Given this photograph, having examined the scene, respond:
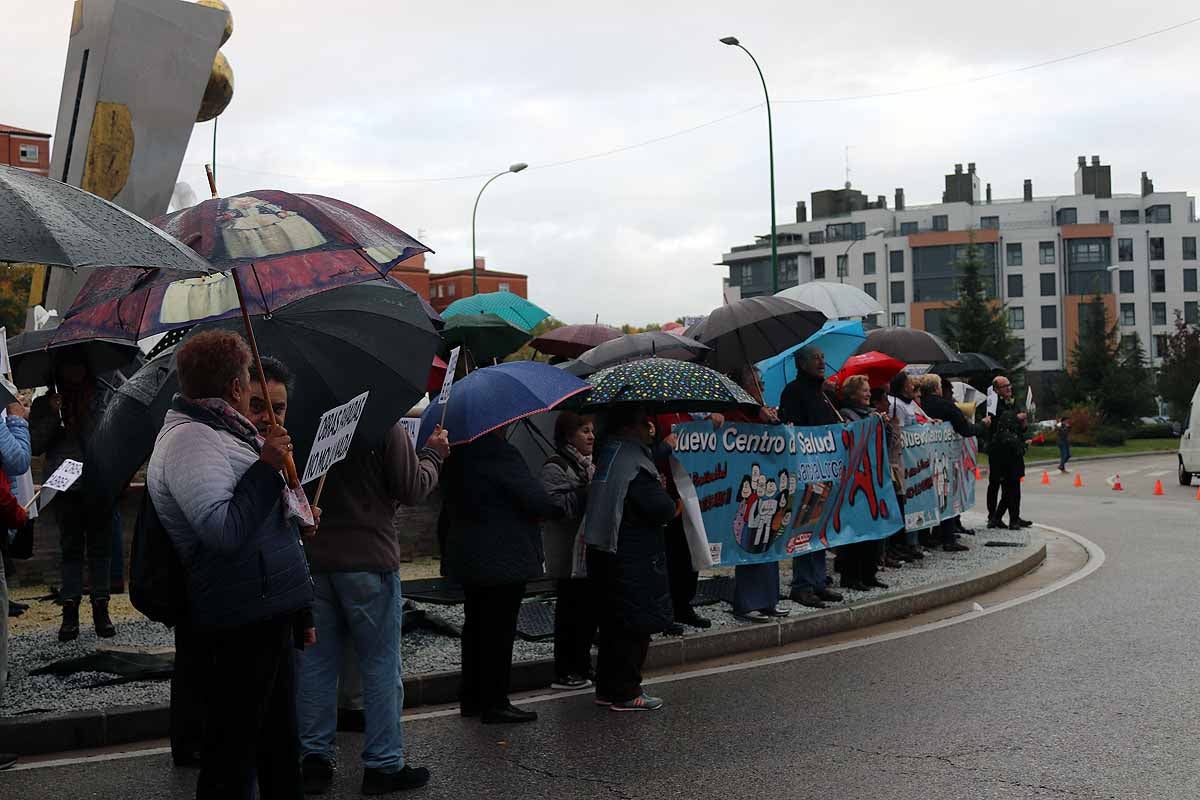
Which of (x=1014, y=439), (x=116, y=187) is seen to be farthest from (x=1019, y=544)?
(x=116, y=187)

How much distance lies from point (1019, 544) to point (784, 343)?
423cm

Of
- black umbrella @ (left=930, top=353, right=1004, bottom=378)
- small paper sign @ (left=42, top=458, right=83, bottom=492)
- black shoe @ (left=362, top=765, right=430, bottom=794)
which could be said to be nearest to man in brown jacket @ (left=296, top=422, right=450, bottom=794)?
black shoe @ (left=362, top=765, right=430, bottom=794)

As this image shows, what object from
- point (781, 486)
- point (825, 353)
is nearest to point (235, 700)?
point (781, 486)

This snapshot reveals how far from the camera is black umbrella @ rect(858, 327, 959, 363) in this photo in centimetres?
1620

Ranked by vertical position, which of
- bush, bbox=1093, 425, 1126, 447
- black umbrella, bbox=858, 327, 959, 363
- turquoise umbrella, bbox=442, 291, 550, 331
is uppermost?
turquoise umbrella, bbox=442, 291, 550, 331

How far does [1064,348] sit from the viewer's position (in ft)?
370

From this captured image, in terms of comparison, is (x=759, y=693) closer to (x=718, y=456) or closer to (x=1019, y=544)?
(x=718, y=456)

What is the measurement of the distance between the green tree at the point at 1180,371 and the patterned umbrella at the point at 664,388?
66487mm

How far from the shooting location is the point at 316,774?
19.1ft

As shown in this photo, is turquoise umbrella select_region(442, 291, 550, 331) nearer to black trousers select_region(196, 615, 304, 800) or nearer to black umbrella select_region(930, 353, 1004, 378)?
black umbrella select_region(930, 353, 1004, 378)

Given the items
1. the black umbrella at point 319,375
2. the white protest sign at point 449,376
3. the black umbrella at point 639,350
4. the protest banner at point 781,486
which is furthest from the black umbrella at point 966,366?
the black umbrella at point 319,375

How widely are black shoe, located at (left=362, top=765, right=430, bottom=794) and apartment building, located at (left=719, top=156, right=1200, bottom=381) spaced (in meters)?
104

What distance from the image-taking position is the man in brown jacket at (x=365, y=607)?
5.74 metres

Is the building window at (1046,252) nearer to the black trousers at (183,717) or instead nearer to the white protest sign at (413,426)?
the white protest sign at (413,426)
